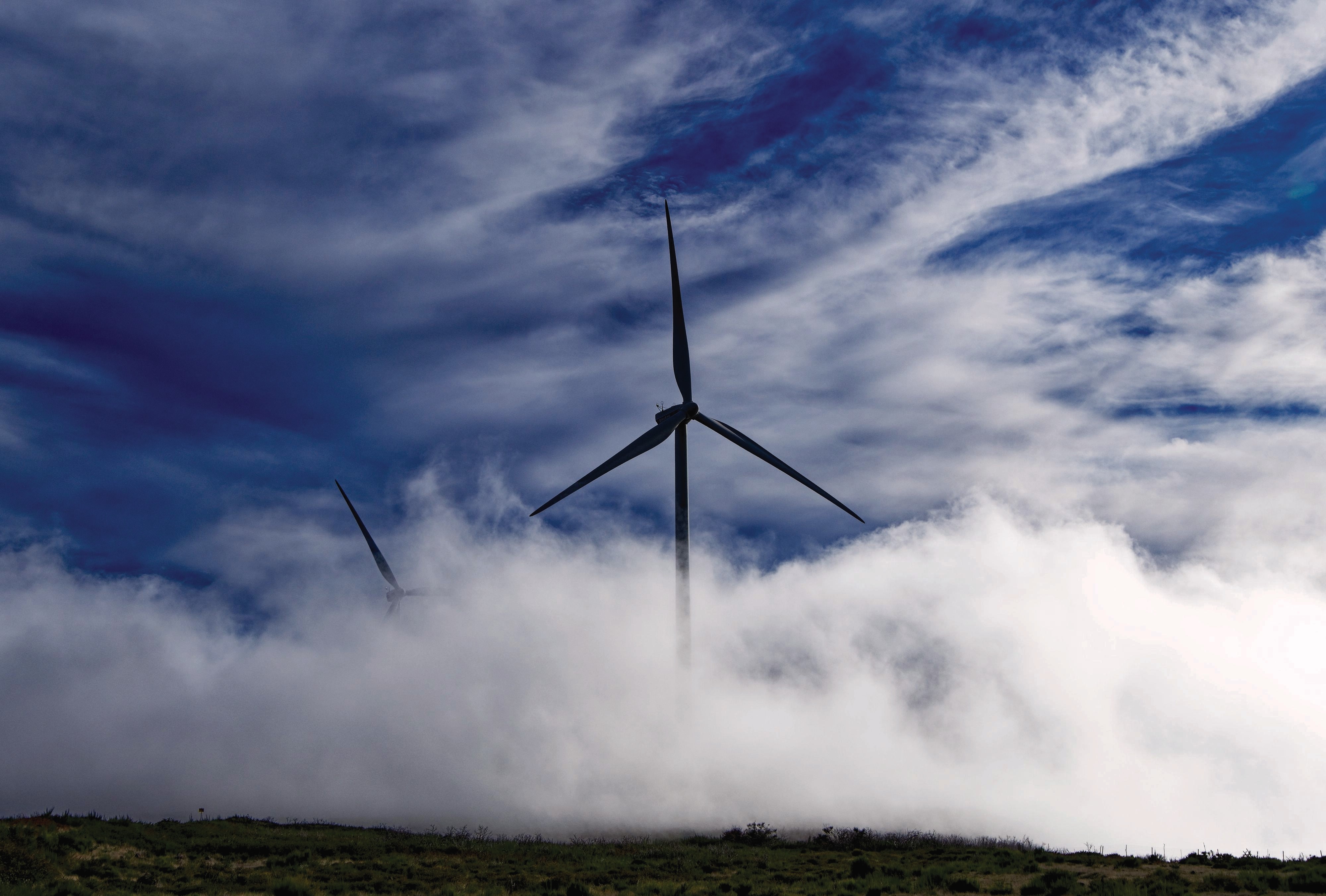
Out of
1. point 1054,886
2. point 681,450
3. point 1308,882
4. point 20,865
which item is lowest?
point 20,865

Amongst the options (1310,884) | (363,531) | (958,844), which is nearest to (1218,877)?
(1310,884)

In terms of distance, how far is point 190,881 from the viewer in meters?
49.2

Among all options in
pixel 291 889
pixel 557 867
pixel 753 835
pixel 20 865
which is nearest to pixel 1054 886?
pixel 557 867

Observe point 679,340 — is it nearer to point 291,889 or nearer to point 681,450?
point 681,450

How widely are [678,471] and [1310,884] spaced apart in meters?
50.1

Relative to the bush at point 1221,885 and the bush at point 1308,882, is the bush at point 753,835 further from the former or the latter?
the bush at point 1308,882

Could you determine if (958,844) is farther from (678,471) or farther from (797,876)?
(678,471)

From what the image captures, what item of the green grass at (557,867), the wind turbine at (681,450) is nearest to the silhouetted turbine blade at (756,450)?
the wind turbine at (681,450)

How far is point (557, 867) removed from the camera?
187 feet

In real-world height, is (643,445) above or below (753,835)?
above

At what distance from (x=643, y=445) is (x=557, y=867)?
115ft

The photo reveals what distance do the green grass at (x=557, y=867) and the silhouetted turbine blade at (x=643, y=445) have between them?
3095 centimetres

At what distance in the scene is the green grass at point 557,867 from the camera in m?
42.4

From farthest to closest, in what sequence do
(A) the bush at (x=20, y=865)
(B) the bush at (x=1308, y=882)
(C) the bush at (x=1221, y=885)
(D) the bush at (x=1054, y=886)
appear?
(A) the bush at (x=20, y=865) < (D) the bush at (x=1054, y=886) < (C) the bush at (x=1221, y=885) < (B) the bush at (x=1308, y=882)
